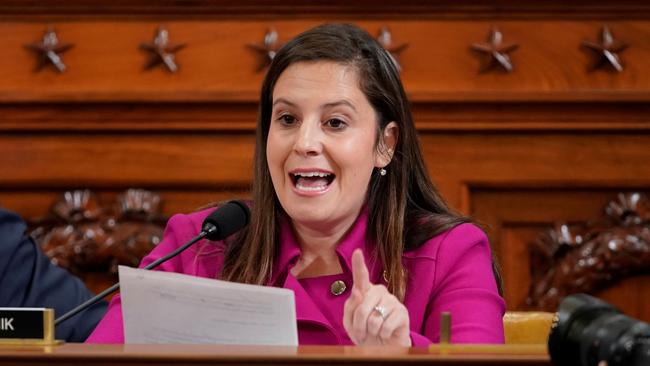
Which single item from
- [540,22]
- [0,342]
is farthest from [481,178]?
[0,342]

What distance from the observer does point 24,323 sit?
1.60 metres

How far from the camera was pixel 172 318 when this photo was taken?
5.89 feet

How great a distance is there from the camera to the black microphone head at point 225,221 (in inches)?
83.9

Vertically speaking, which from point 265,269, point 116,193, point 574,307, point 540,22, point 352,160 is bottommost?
point 574,307

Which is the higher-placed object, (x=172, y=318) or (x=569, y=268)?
(x=569, y=268)

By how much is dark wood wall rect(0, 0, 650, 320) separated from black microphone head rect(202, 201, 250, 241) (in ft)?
3.39

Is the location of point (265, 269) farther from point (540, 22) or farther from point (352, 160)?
point (540, 22)

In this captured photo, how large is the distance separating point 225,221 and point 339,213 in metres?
0.30

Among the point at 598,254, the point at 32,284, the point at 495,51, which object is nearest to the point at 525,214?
the point at 598,254

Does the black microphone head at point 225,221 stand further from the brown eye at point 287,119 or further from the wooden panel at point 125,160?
the wooden panel at point 125,160

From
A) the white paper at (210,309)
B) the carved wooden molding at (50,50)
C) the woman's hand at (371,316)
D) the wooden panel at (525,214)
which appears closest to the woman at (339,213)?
the woman's hand at (371,316)

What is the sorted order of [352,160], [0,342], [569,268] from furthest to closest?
[569,268], [352,160], [0,342]

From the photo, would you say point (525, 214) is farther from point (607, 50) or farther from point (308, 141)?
point (308, 141)

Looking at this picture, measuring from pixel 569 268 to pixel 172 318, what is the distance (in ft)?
5.25
